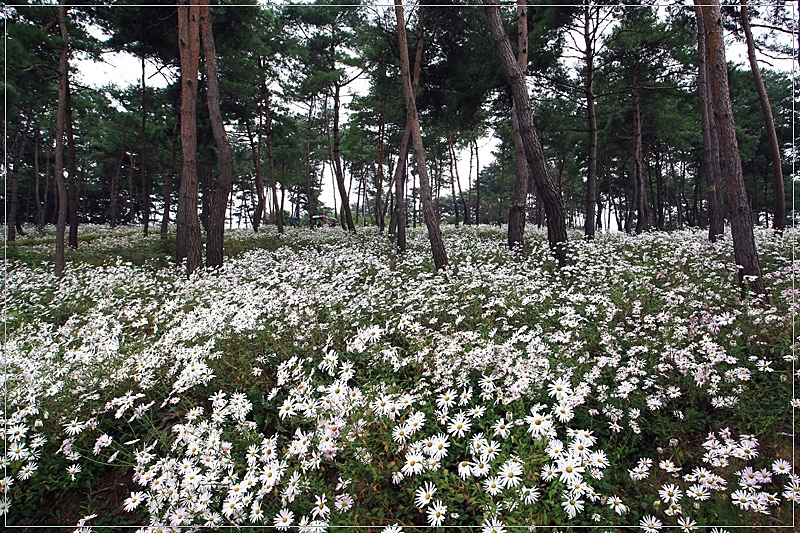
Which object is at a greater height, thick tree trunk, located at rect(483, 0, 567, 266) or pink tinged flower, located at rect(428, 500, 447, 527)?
thick tree trunk, located at rect(483, 0, 567, 266)

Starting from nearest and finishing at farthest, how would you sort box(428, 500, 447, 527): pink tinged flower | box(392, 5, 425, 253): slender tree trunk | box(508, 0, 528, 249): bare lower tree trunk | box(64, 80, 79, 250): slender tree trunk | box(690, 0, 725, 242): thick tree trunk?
box(428, 500, 447, 527): pink tinged flower → box(508, 0, 528, 249): bare lower tree trunk → box(690, 0, 725, 242): thick tree trunk → box(392, 5, 425, 253): slender tree trunk → box(64, 80, 79, 250): slender tree trunk

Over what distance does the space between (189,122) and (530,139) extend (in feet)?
22.3

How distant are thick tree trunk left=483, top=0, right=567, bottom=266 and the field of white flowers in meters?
1.92

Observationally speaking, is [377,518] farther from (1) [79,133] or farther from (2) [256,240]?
(1) [79,133]

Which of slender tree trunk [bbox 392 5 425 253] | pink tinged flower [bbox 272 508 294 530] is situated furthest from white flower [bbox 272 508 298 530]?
slender tree trunk [bbox 392 5 425 253]

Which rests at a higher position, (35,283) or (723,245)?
(723,245)

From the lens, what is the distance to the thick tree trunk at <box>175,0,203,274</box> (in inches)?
319

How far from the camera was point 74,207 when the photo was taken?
11445 millimetres

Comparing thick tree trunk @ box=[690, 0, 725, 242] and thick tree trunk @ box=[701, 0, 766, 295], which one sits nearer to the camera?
thick tree trunk @ box=[701, 0, 766, 295]

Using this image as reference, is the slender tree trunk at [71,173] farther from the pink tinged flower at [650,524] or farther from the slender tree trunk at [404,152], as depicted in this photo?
the pink tinged flower at [650,524]

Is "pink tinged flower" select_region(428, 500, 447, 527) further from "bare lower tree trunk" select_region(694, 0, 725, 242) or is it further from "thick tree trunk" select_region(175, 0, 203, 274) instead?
"bare lower tree trunk" select_region(694, 0, 725, 242)

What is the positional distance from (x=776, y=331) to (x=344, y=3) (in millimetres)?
15739

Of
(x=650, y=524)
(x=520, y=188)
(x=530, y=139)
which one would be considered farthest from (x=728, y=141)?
(x=650, y=524)

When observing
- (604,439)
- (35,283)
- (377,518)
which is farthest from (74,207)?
(604,439)
